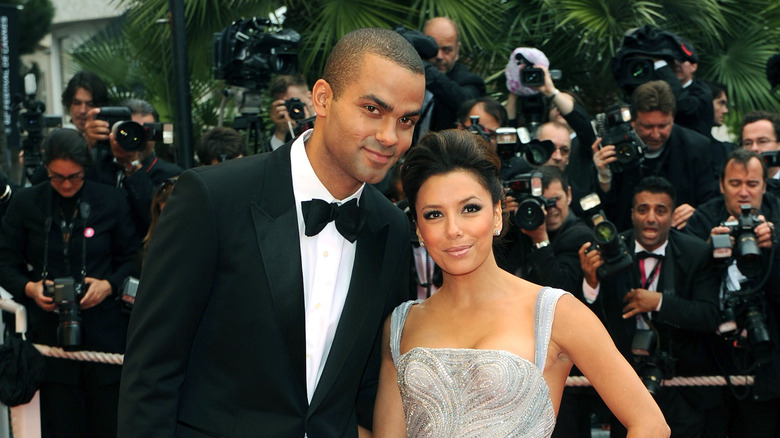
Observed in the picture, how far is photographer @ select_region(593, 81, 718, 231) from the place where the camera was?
556 cm

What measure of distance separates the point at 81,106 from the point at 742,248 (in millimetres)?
4013

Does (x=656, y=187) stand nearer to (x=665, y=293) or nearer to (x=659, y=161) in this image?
(x=665, y=293)

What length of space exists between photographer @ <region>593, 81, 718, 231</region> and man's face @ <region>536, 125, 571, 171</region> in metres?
0.56

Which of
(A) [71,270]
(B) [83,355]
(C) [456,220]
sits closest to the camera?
(C) [456,220]

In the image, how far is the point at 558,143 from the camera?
622cm

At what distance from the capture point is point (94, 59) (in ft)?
36.8

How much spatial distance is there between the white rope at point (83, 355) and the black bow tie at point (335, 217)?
112 inches

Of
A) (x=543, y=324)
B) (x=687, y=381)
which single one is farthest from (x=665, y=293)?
(x=543, y=324)

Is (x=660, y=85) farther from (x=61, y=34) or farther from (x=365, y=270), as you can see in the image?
(x=61, y=34)

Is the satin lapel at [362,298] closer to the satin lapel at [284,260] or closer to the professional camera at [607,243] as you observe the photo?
the satin lapel at [284,260]

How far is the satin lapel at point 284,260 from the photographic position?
2.47 m

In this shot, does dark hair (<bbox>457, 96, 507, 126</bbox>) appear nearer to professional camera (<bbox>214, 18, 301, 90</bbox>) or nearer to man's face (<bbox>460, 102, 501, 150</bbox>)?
man's face (<bbox>460, 102, 501, 150</bbox>)

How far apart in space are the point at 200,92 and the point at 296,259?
7294 mm

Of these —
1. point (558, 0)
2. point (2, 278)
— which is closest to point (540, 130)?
point (558, 0)
